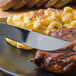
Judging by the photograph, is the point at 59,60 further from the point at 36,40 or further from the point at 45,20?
the point at 45,20

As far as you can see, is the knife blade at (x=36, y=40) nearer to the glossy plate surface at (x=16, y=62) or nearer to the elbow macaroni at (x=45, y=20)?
the glossy plate surface at (x=16, y=62)

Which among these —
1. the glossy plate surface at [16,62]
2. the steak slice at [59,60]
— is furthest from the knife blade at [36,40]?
the glossy plate surface at [16,62]

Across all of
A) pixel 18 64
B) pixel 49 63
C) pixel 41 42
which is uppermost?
pixel 41 42

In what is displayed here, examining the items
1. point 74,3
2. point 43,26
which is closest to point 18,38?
point 43,26

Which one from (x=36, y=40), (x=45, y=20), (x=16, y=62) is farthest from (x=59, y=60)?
(x=45, y=20)

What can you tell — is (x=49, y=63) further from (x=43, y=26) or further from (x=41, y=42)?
(x=43, y=26)

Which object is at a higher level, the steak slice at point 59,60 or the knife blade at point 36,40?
the knife blade at point 36,40
